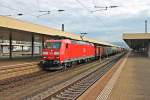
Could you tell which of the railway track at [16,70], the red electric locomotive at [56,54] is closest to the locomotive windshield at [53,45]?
the red electric locomotive at [56,54]

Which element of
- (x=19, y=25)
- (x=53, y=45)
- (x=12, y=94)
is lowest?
(x=12, y=94)

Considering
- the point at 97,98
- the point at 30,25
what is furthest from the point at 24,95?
the point at 30,25

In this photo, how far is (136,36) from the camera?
191 ft

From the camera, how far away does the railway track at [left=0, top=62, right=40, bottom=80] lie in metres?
20.5

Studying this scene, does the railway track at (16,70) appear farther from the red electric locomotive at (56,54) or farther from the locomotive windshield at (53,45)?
the locomotive windshield at (53,45)

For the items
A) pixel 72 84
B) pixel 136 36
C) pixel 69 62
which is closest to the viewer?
pixel 72 84

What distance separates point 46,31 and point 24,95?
2390cm

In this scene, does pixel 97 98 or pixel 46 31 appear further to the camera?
pixel 46 31

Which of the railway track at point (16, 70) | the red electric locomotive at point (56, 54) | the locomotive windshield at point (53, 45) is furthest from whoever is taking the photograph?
the locomotive windshield at point (53, 45)

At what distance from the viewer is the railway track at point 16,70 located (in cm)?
2045

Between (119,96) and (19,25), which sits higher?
(19,25)

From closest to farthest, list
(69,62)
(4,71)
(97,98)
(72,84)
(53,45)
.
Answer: (97,98), (72,84), (4,71), (53,45), (69,62)

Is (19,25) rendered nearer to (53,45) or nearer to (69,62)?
(53,45)

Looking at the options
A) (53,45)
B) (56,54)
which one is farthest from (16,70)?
(53,45)
